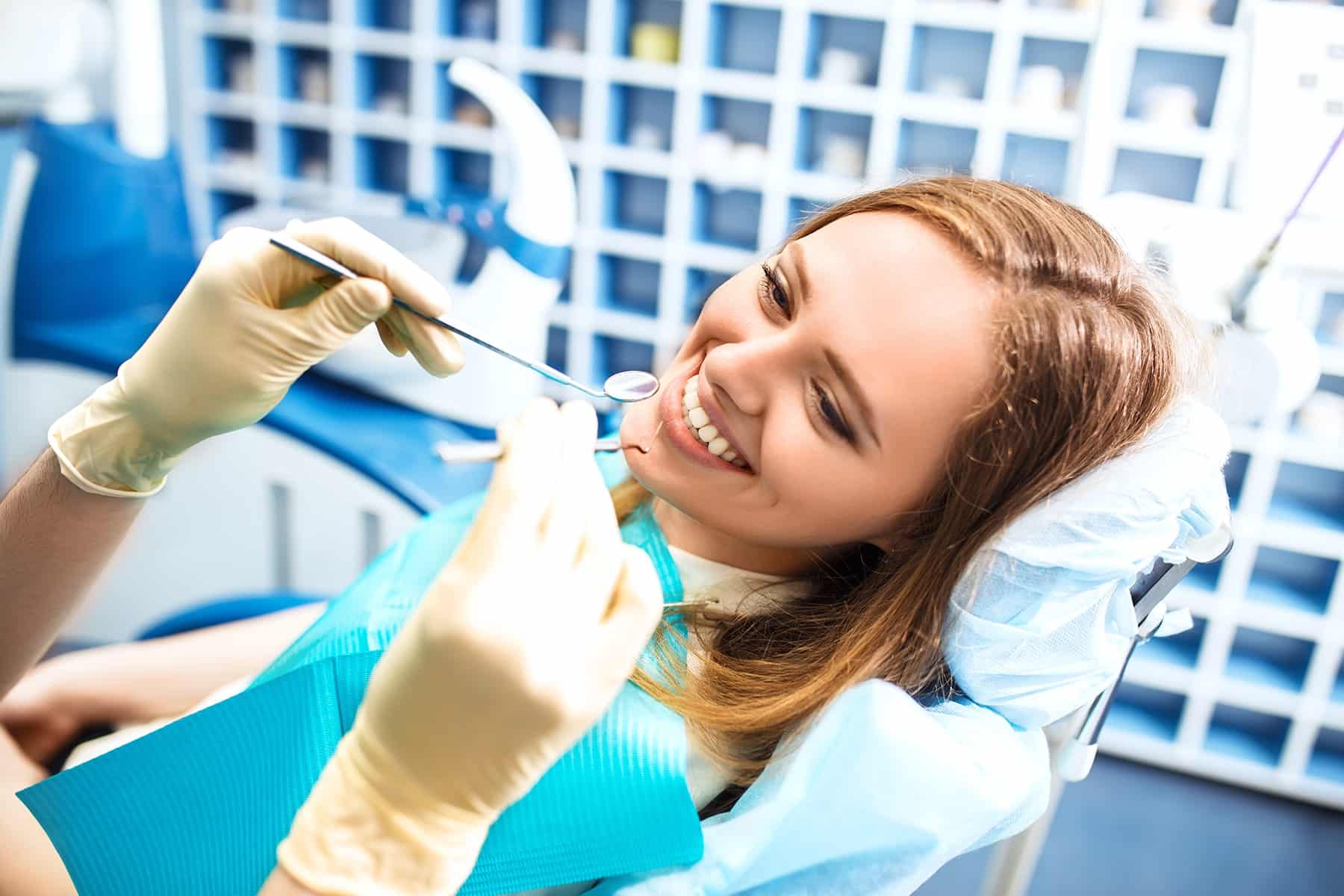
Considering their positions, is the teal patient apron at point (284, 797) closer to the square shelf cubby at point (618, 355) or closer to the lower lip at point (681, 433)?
the lower lip at point (681, 433)

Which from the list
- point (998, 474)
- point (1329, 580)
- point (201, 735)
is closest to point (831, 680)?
point (998, 474)

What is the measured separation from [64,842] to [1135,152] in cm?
195

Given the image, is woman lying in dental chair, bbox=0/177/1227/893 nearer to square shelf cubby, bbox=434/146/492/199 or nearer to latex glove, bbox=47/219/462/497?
latex glove, bbox=47/219/462/497

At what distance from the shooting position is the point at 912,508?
0.90m

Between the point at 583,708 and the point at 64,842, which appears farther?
the point at 64,842

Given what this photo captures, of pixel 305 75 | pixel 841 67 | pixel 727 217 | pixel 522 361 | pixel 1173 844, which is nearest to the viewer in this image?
pixel 522 361

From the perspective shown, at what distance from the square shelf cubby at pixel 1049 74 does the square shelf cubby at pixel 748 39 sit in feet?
1.66

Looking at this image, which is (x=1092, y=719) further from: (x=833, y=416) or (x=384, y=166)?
(x=384, y=166)

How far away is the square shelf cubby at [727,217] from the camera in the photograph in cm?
221

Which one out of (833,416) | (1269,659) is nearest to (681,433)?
(833,416)

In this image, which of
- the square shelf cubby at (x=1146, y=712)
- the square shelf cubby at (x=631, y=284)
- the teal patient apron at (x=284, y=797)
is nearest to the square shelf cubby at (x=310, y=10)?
the square shelf cubby at (x=631, y=284)

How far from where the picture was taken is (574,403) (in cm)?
78

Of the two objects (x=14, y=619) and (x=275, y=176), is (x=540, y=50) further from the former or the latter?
(x=14, y=619)

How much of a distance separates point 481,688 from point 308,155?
2.21 meters
